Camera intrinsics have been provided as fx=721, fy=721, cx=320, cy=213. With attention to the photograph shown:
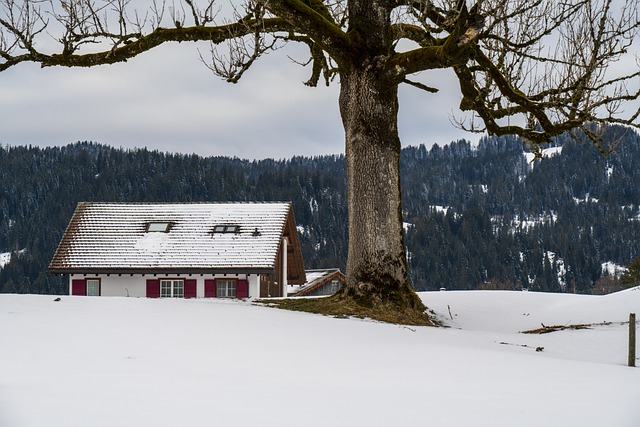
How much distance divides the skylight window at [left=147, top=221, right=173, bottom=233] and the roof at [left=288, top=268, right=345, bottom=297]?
8.43m

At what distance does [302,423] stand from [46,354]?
310cm

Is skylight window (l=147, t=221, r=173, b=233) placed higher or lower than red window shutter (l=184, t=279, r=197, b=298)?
higher

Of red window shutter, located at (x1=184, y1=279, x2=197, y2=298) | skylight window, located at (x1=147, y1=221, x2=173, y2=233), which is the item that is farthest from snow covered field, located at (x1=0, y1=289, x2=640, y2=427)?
skylight window, located at (x1=147, y1=221, x2=173, y2=233)

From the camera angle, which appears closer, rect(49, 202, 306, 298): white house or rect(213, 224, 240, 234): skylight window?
rect(49, 202, 306, 298): white house

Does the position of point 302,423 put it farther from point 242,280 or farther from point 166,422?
point 242,280

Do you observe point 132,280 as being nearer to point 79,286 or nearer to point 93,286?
point 93,286

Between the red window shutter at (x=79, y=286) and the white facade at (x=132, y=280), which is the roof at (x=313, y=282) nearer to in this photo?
the white facade at (x=132, y=280)

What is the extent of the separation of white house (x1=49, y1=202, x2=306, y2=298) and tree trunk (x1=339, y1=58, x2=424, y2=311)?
2270cm

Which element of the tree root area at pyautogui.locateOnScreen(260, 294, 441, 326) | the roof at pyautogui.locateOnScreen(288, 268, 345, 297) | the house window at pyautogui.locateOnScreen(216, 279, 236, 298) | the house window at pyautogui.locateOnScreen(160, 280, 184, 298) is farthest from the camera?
the roof at pyautogui.locateOnScreen(288, 268, 345, 297)

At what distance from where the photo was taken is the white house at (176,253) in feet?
119

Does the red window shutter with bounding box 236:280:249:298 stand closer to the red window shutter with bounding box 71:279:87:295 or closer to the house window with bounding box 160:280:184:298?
the house window with bounding box 160:280:184:298

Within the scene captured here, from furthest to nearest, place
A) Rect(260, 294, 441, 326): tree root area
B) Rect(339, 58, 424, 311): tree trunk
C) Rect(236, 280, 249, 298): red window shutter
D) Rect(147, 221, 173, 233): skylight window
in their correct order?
Rect(147, 221, 173, 233): skylight window
Rect(236, 280, 249, 298): red window shutter
Rect(339, 58, 424, 311): tree trunk
Rect(260, 294, 441, 326): tree root area

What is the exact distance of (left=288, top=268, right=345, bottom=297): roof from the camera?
43.9 metres

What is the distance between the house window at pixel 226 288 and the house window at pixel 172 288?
189 centimetres
